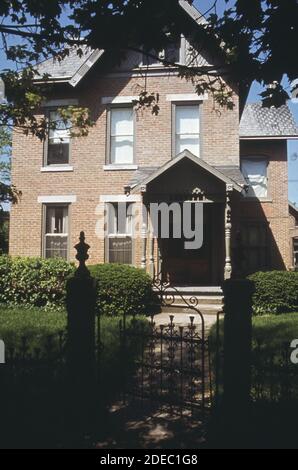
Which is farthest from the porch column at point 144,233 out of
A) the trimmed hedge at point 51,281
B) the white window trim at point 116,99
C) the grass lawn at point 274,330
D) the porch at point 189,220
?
the grass lawn at point 274,330

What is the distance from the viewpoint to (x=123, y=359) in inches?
240

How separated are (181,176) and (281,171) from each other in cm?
631

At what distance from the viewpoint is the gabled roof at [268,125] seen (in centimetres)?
1902

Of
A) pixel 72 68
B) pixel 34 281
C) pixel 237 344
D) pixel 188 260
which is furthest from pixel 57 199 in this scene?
pixel 237 344

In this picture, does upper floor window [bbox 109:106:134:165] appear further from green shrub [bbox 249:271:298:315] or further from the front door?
green shrub [bbox 249:271:298:315]

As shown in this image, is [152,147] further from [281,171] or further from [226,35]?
[226,35]

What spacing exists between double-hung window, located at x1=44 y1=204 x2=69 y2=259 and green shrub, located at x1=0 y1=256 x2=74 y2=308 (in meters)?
2.88

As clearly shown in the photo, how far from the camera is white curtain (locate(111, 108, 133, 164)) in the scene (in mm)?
16391

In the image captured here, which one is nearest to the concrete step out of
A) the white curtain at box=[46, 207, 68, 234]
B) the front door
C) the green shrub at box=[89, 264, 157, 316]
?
the green shrub at box=[89, 264, 157, 316]

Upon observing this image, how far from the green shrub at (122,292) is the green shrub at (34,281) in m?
1.44

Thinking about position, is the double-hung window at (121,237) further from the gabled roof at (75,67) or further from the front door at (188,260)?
the gabled roof at (75,67)

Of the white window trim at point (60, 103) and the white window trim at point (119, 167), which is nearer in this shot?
the white window trim at point (119, 167)

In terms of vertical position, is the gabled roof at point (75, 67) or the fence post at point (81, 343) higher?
the gabled roof at point (75, 67)

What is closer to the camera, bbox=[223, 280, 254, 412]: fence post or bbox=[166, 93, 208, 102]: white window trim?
bbox=[223, 280, 254, 412]: fence post
